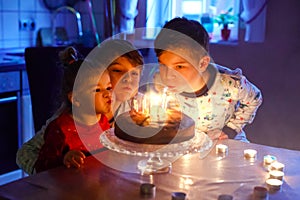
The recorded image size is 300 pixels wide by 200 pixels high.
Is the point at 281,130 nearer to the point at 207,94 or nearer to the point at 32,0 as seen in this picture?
the point at 207,94

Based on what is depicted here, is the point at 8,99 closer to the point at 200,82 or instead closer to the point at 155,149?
the point at 200,82

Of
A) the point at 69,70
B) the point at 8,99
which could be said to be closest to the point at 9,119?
the point at 8,99

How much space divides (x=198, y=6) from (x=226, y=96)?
1406mm

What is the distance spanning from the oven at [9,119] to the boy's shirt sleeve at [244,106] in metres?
1.35

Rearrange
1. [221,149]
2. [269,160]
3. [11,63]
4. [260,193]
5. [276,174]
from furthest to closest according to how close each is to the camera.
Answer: [11,63] < [221,149] < [269,160] < [276,174] < [260,193]

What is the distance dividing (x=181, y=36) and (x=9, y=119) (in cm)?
147

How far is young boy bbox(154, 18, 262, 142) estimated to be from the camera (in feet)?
5.32

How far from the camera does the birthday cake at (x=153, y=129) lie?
45.4 inches

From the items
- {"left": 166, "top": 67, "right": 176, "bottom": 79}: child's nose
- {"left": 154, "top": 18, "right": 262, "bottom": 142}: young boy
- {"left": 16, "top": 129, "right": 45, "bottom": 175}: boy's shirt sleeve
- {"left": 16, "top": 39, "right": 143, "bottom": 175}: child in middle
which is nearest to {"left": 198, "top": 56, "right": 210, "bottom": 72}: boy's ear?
→ {"left": 154, "top": 18, "right": 262, "bottom": 142}: young boy

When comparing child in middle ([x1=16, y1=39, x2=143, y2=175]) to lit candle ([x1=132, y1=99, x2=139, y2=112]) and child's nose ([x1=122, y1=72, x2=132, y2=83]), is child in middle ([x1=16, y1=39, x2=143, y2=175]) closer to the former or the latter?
child's nose ([x1=122, y1=72, x2=132, y2=83])


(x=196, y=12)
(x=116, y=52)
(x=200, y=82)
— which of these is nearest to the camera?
(x=116, y=52)

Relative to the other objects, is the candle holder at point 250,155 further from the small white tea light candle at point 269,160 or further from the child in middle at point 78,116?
the child in middle at point 78,116

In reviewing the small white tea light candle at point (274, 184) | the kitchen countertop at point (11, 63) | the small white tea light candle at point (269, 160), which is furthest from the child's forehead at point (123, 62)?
the kitchen countertop at point (11, 63)

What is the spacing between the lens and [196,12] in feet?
10.2
